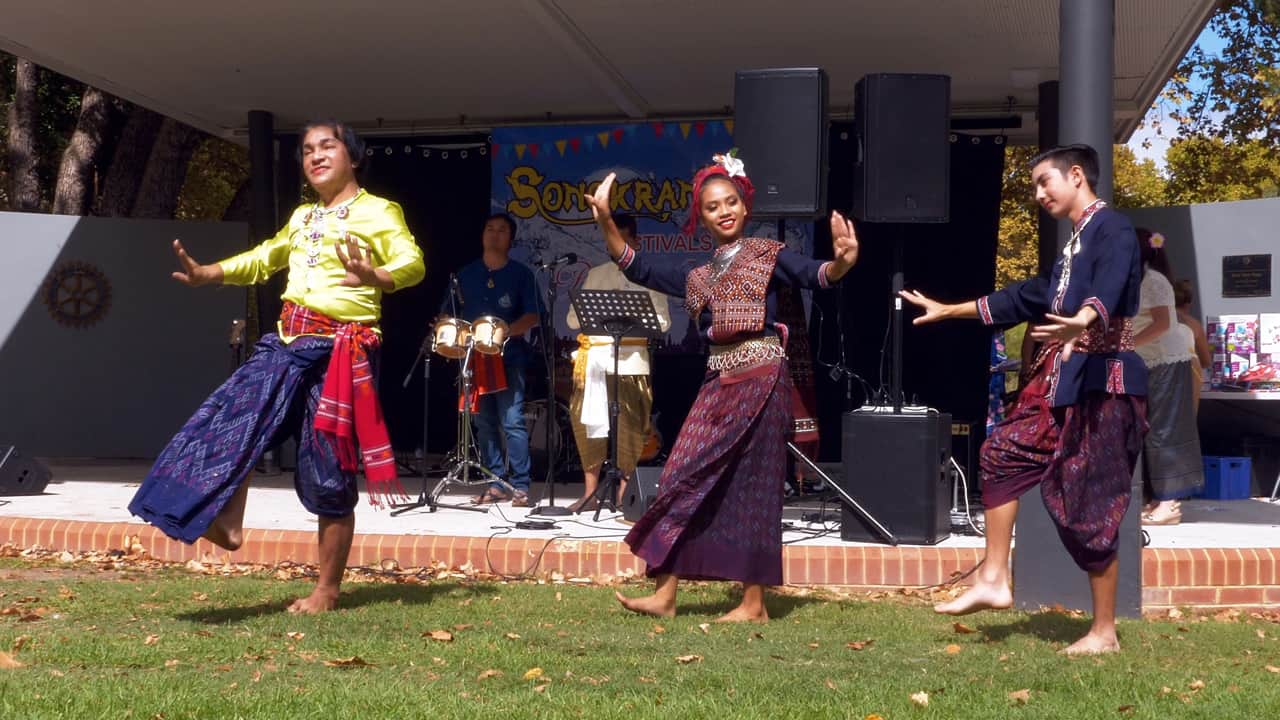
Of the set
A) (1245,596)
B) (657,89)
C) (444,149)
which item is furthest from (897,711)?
(444,149)

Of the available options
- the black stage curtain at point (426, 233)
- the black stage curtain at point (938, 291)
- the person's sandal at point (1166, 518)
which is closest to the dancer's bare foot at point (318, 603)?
the person's sandal at point (1166, 518)

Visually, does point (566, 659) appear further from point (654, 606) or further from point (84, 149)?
point (84, 149)

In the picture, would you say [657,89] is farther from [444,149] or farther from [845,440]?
[845,440]

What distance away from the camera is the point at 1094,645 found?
4.66 meters

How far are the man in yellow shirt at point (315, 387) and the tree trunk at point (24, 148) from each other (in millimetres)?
11612

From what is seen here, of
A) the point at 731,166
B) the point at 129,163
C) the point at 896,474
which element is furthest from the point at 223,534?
the point at 129,163

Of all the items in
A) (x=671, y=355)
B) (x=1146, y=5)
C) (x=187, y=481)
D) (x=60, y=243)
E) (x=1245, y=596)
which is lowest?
(x=1245, y=596)

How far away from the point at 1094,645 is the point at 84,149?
1358 centimetres

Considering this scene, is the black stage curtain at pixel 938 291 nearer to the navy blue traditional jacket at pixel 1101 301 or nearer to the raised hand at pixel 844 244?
Result: the raised hand at pixel 844 244

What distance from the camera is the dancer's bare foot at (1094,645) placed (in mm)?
4633

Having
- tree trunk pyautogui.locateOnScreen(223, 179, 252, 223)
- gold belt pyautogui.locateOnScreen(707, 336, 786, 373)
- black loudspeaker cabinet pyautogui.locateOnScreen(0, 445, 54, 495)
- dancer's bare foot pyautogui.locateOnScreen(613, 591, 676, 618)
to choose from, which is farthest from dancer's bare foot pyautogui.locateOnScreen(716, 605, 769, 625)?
tree trunk pyautogui.locateOnScreen(223, 179, 252, 223)

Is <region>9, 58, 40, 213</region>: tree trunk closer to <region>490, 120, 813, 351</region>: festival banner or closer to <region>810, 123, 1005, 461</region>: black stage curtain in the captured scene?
<region>490, 120, 813, 351</region>: festival banner

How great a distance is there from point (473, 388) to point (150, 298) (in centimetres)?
520

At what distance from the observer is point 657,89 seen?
1043cm
